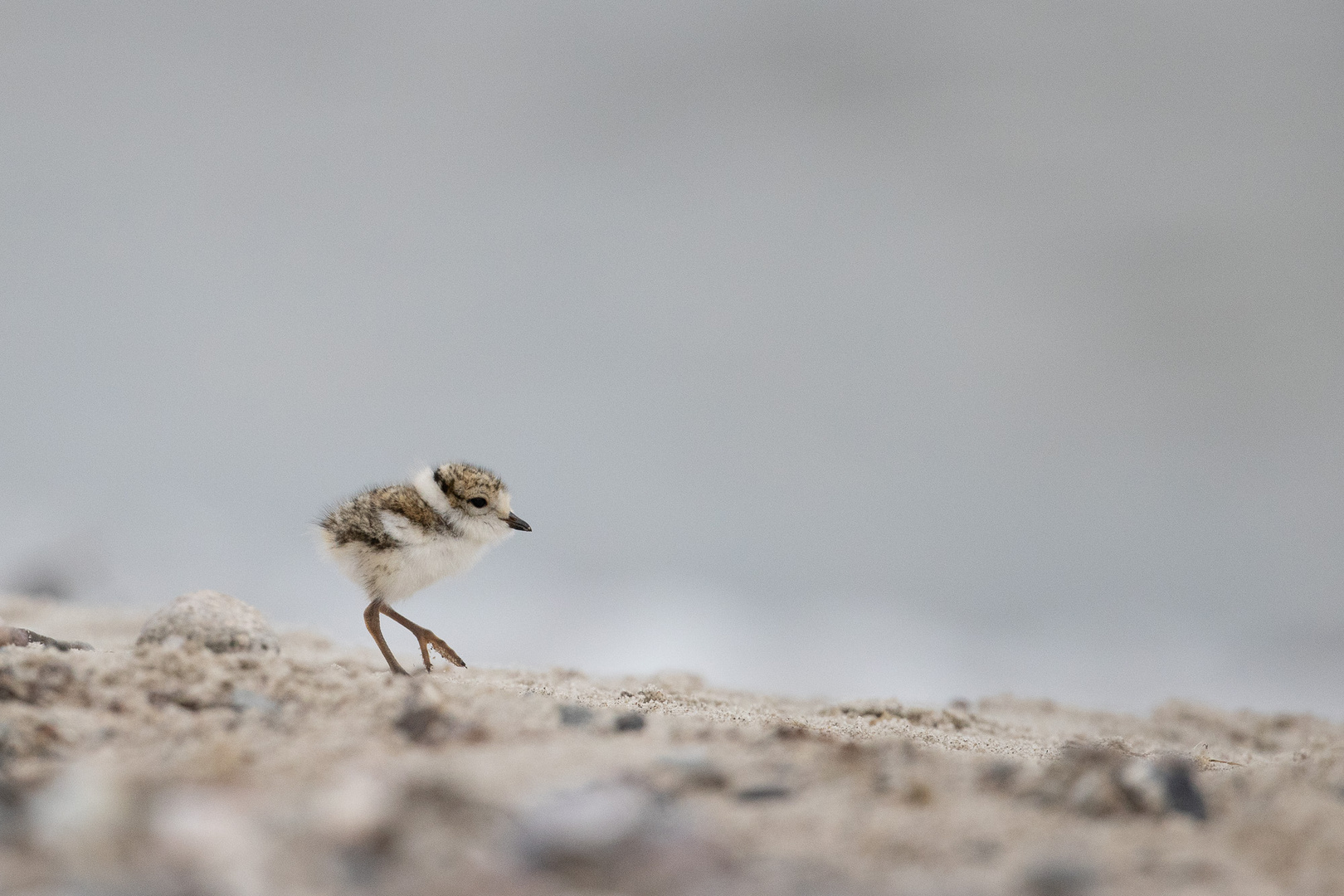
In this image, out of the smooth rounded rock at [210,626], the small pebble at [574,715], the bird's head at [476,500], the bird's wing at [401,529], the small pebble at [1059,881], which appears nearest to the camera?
the small pebble at [1059,881]

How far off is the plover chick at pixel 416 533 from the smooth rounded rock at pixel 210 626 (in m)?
0.59

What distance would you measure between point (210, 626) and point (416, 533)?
2.82ft

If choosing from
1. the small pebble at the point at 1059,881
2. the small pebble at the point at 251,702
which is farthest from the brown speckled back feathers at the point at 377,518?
the small pebble at the point at 1059,881

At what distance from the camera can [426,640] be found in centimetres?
396

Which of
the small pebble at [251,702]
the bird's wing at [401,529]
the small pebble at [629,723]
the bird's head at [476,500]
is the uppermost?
the bird's head at [476,500]

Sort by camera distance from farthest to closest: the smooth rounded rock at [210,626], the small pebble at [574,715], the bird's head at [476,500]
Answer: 1. the bird's head at [476,500]
2. the smooth rounded rock at [210,626]
3. the small pebble at [574,715]

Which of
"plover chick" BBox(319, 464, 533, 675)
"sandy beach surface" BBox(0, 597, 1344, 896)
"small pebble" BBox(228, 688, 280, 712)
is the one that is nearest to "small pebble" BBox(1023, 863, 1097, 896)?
"sandy beach surface" BBox(0, 597, 1344, 896)

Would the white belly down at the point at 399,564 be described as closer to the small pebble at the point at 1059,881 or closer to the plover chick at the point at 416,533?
the plover chick at the point at 416,533

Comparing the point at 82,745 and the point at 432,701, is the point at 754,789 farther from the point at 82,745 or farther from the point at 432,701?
the point at 82,745

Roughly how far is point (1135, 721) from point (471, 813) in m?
5.29

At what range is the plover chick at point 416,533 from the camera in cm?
390

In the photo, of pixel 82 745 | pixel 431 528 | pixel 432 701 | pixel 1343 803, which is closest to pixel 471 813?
pixel 432 701

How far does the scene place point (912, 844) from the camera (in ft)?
5.43

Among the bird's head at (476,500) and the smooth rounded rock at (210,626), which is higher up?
the bird's head at (476,500)
